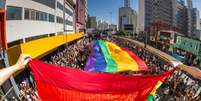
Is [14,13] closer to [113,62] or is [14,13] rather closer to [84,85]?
[113,62]

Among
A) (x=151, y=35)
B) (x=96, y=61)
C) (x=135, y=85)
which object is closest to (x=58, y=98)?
(x=135, y=85)

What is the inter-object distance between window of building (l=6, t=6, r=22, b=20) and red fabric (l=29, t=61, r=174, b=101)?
755 inches

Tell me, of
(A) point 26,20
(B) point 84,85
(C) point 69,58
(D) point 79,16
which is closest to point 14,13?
(A) point 26,20

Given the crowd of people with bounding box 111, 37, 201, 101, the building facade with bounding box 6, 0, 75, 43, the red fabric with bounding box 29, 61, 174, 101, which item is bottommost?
the crowd of people with bounding box 111, 37, 201, 101

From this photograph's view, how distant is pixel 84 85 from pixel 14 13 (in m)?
22.8

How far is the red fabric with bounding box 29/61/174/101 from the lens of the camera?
311 inches

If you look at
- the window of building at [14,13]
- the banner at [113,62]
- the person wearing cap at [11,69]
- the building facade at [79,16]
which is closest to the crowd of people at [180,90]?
the banner at [113,62]

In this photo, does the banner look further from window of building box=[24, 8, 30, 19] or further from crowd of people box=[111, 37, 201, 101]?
window of building box=[24, 8, 30, 19]

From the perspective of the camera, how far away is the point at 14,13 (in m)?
30.0

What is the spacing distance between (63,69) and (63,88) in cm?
44

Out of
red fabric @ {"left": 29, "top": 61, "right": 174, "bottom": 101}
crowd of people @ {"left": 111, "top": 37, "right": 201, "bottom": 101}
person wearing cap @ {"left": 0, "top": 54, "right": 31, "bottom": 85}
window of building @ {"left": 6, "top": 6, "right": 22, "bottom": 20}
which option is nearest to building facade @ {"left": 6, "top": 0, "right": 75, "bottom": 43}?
window of building @ {"left": 6, "top": 6, "right": 22, "bottom": 20}

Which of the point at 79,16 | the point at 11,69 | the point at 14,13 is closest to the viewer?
the point at 11,69

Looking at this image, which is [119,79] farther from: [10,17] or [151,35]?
[151,35]

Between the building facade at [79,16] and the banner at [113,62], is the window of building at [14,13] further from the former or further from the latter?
the building facade at [79,16]
